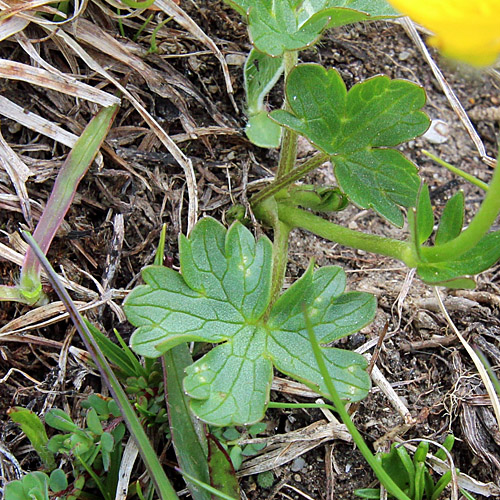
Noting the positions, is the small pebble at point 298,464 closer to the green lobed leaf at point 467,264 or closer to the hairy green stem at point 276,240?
the hairy green stem at point 276,240

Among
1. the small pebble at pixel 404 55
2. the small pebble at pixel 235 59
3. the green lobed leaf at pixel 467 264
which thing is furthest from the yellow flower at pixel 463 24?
the small pebble at pixel 404 55

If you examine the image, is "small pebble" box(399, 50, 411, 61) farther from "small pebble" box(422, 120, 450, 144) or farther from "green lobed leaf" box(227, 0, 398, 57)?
"green lobed leaf" box(227, 0, 398, 57)

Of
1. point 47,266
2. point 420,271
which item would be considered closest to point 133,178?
point 47,266

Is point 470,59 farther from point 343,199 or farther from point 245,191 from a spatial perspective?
point 245,191

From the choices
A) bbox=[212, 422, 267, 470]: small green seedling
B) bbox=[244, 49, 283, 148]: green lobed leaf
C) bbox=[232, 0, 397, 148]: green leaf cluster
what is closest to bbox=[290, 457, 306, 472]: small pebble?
bbox=[212, 422, 267, 470]: small green seedling

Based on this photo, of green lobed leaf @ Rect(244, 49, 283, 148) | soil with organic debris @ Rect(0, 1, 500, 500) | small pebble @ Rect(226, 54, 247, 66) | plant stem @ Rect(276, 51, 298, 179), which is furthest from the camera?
small pebble @ Rect(226, 54, 247, 66)
